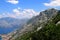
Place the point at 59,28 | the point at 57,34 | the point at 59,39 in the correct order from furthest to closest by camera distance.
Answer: the point at 59,28, the point at 57,34, the point at 59,39

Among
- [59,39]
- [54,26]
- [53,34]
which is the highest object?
[54,26]

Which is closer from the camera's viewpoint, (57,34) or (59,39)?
(59,39)

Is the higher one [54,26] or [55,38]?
[54,26]

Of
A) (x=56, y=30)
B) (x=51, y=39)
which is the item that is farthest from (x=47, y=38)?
(x=56, y=30)

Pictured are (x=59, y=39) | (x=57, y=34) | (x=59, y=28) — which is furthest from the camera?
(x=59, y=28)

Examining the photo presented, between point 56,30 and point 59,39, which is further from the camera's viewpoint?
point 56,30

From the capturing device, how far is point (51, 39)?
54.9m

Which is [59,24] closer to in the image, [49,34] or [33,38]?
[49,34]

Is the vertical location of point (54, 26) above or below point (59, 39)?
above

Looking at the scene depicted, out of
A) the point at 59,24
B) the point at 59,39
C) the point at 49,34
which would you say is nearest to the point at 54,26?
the point at 59,24

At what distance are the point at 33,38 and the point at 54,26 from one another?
36.0ft

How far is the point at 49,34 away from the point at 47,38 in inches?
71.1

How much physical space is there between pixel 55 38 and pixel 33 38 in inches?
278

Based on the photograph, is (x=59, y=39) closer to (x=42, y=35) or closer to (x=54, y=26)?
(x=42, y=35)
